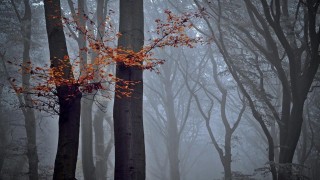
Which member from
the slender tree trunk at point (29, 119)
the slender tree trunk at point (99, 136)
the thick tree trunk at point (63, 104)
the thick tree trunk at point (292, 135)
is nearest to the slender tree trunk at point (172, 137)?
the slender tree trunk at point (99, 136)

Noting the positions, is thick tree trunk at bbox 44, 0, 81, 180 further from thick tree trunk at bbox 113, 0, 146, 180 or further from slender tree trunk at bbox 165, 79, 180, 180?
slender tree trunk at bbox 165, 79, 180, 180

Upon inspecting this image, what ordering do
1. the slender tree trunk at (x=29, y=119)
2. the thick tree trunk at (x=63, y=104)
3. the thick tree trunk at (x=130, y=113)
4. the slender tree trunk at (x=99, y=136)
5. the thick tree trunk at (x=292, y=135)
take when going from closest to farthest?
the thick tree trunk at (x=63, y=104)
the thick tree trunk at (x=130, y=113)
the thick tree trunk at (x=292, y=135)
the slender tree trunk at (x=29, y=119)
the slender tree trunk at (x=99, y=136)

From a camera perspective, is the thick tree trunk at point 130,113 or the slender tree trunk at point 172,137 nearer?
the thick tree trunk at point 130,113

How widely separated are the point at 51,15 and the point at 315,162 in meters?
17.2

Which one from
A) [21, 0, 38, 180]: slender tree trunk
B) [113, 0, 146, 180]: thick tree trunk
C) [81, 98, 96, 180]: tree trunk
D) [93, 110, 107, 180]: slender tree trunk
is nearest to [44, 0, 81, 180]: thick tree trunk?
[113, 0, 146, 180]: thick tree trunk

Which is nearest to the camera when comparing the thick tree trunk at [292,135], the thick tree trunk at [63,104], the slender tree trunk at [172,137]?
the thick tree trunk at [63,104]

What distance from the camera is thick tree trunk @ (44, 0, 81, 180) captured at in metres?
4.82

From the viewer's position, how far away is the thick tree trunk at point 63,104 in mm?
4824

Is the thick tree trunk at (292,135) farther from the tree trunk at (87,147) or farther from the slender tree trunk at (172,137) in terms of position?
the slender tree trunk at (172,137)

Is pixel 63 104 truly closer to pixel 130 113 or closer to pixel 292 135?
pixel 130 113

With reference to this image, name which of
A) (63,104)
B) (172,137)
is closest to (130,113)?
(63,104)

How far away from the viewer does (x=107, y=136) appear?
2786 cm

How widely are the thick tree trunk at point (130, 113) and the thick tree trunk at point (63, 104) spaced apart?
697mm

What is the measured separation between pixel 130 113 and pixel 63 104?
1158 millimetres
